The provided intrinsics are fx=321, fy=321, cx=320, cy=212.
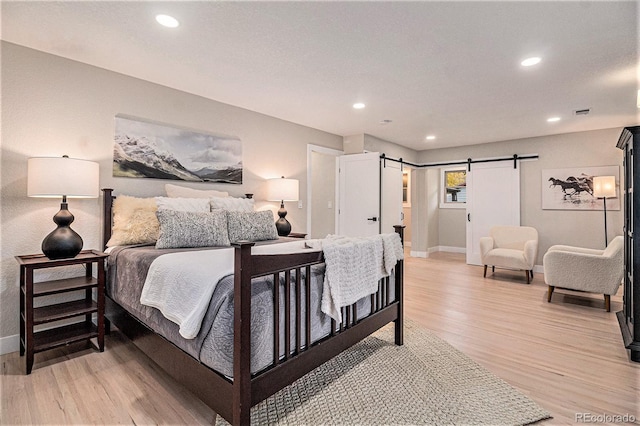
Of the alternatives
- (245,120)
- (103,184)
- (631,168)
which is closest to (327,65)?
(245,120)

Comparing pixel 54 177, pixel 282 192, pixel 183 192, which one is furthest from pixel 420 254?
pixel 54 177

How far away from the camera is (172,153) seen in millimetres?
3352

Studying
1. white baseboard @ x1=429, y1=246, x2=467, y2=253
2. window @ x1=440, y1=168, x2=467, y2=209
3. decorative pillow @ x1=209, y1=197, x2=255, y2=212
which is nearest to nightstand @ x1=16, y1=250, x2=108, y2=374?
decorative pillow @ x1=209, y1=197, x2=255, y2=212

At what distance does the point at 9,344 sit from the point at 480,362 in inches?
139

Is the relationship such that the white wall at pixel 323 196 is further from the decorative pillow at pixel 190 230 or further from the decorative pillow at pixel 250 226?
the decorative pillow at pixel 190 230

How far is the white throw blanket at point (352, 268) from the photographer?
1794 mm

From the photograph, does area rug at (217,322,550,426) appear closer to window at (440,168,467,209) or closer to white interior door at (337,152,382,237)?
white interior door at (337,152,382,237)

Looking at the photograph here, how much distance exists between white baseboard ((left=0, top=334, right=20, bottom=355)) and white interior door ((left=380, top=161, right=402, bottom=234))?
4403 millimetres

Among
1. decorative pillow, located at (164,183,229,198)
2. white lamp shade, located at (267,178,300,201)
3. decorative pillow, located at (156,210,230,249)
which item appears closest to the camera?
decorative pillow, located at (156,210,230,249)

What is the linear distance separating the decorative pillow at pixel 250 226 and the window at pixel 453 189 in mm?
5656

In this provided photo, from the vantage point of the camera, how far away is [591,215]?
201 inches

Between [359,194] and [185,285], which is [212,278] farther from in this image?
[359,194]

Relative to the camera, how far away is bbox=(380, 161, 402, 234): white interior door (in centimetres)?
540

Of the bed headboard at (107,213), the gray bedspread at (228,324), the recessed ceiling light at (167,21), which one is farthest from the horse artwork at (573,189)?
the bed headboard at (107,213)
